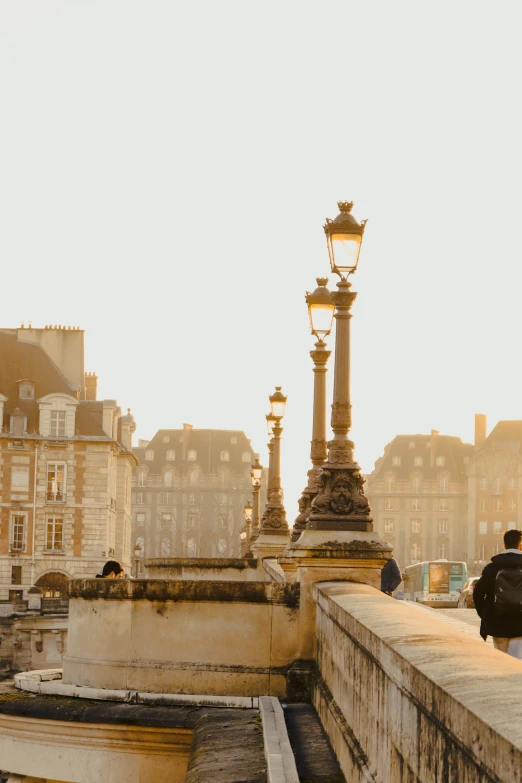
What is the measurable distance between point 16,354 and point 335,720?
68013mm

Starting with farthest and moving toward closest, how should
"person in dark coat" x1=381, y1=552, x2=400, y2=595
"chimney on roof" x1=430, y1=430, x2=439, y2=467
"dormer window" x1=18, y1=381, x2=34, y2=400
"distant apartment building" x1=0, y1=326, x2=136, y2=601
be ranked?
"chimney on roof" x1=430, y1=430, x2=439, y2=467
"dormer window" x1=18, y1=381, x2=34, y2=400
"distant apartment building" x1=0, y1=326, x2=136, y2=601
"person in dark coat" x1=381, y1=552, x2=400, y2=595

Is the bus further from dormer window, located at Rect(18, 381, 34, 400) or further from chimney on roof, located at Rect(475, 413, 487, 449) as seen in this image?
chimney on roof, located at Rect(475, 413, 487, 449)

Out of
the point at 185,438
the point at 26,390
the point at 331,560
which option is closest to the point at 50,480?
the point at 26,390

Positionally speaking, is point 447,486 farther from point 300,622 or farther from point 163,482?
point 300,622

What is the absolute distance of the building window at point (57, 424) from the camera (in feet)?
233

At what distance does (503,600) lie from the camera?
987 cm

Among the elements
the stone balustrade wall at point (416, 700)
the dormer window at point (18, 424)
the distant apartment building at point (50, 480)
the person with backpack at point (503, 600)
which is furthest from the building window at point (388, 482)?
the stone balustrade wall at point (416, 700)

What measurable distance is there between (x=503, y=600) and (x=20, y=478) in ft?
205

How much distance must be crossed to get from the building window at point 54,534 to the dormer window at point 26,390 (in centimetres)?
697

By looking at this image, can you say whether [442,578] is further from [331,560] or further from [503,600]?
[503,600]

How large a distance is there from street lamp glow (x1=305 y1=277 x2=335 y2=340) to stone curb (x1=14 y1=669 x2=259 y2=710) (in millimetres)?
5408

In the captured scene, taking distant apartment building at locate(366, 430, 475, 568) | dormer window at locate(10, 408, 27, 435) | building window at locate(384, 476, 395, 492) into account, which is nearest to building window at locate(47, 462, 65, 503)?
dormer window at locate(10, 408, 27, 435)

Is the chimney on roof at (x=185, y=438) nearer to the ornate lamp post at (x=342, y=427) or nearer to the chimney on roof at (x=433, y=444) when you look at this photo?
the chimney on roof at (x=433, y=444)

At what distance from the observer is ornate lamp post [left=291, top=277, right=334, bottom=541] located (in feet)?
49.9
